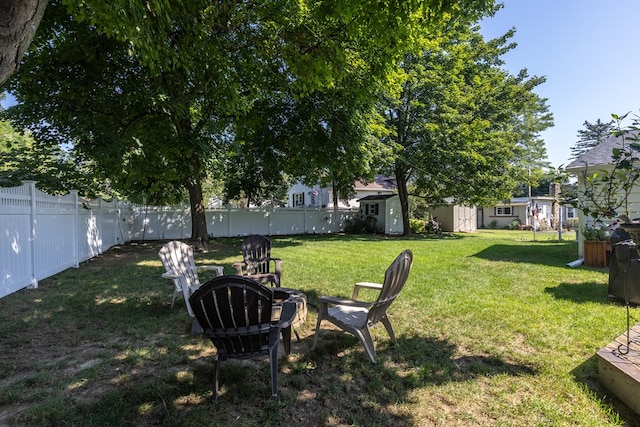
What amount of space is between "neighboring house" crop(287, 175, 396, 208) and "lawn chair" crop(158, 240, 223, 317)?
1872cm

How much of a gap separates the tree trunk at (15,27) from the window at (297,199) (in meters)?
27.9

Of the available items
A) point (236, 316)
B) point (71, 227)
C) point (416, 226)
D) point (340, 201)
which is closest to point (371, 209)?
point (416, 226)

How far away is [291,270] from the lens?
805cm

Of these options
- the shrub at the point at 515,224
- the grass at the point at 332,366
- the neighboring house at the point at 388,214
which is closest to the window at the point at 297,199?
the neighboring house at the point at 388,214

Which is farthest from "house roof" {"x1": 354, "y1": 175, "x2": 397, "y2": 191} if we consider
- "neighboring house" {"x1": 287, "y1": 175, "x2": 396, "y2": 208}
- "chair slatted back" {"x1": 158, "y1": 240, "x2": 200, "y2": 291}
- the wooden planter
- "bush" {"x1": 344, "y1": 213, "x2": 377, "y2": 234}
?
"chair slatted back" {"x1": 158, "y1": 240, "x2": 200, "y2": 291}

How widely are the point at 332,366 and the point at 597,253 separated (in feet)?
26.5

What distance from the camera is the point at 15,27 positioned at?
1.77 metres

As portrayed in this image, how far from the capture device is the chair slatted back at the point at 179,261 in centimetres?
486

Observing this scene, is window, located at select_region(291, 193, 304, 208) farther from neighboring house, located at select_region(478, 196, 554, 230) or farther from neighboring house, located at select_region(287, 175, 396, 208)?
neighboring house, located at select_region(478, 196, 554, 230)

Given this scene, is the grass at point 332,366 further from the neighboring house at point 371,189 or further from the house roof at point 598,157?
the neighboring house at point 371,189

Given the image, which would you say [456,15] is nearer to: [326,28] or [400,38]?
[400,38]

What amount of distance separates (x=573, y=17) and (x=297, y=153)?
818cm

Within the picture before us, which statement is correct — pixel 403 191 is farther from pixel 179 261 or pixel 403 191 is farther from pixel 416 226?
pixel 179 261

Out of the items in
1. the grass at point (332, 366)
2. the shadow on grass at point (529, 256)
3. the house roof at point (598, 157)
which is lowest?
the grass at point (332, 366)
